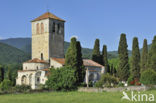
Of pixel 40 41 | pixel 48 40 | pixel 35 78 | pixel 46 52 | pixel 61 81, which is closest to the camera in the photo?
pixel 61 81

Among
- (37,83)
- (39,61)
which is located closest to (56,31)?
(39,61)

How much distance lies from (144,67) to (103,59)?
10.7 m

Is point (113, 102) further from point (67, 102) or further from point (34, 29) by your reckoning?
point (34, 29)

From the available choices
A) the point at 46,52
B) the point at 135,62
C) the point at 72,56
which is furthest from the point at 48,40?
the point at 135,62

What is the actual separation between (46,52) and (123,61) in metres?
15.2

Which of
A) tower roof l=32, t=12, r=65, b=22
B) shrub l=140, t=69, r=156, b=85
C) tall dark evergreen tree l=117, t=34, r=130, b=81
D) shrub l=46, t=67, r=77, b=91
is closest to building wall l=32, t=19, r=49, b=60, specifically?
tower roof l=32, t=12, r=65, b=22

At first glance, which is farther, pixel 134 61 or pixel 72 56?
pixel 134 61

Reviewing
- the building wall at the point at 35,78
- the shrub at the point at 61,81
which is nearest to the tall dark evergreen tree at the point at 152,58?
the building wall at the point at 35,78

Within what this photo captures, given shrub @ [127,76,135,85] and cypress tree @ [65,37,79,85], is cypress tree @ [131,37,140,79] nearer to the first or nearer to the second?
shrub @ [127,76,135,85]

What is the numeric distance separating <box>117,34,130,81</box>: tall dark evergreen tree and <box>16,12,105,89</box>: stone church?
565 centimetres

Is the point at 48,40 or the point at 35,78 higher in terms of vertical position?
the point at 48,40

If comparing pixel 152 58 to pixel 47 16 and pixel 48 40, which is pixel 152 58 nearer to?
pixel 48 40

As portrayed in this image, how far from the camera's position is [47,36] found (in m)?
60.3

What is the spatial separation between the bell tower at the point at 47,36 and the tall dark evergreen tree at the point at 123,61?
1247 cm
